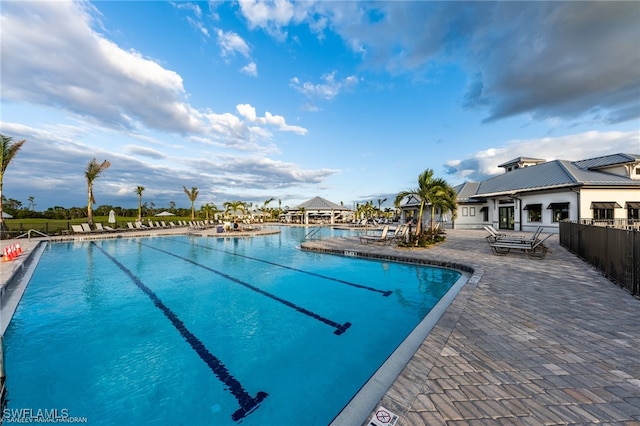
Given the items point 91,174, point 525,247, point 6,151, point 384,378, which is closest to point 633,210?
point 525,247

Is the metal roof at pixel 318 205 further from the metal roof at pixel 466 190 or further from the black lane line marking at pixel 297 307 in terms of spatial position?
the black lane line marking at pixel 297 307

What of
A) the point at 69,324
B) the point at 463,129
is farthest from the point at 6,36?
the point at 463,129

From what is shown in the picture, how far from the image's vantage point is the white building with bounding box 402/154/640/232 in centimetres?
1589

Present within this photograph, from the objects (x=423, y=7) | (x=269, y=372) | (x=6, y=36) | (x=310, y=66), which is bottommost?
(x=269, y=372)

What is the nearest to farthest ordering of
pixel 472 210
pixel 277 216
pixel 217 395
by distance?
pixel 217 395 < pixel 472 210 < pixel 277 216

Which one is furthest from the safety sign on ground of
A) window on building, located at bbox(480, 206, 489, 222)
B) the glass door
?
window on building, located at bbox(480, 206, 489, 222)

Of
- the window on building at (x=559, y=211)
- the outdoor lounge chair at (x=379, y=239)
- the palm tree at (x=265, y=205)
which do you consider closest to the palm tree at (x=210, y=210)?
the palm tree at (x=265, y=205)

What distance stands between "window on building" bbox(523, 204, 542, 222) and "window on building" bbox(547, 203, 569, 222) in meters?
0.82

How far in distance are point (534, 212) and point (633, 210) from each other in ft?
16.1

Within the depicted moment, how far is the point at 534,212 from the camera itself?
1895 centimetres

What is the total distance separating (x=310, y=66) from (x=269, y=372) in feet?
59.2

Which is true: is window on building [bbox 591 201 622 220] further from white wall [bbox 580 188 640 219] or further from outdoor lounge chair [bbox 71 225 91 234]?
outdoor lounge chair [bbox 71 225 91 234]

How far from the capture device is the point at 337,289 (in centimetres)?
757

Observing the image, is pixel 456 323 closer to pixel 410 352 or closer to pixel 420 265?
pixel 410 352
